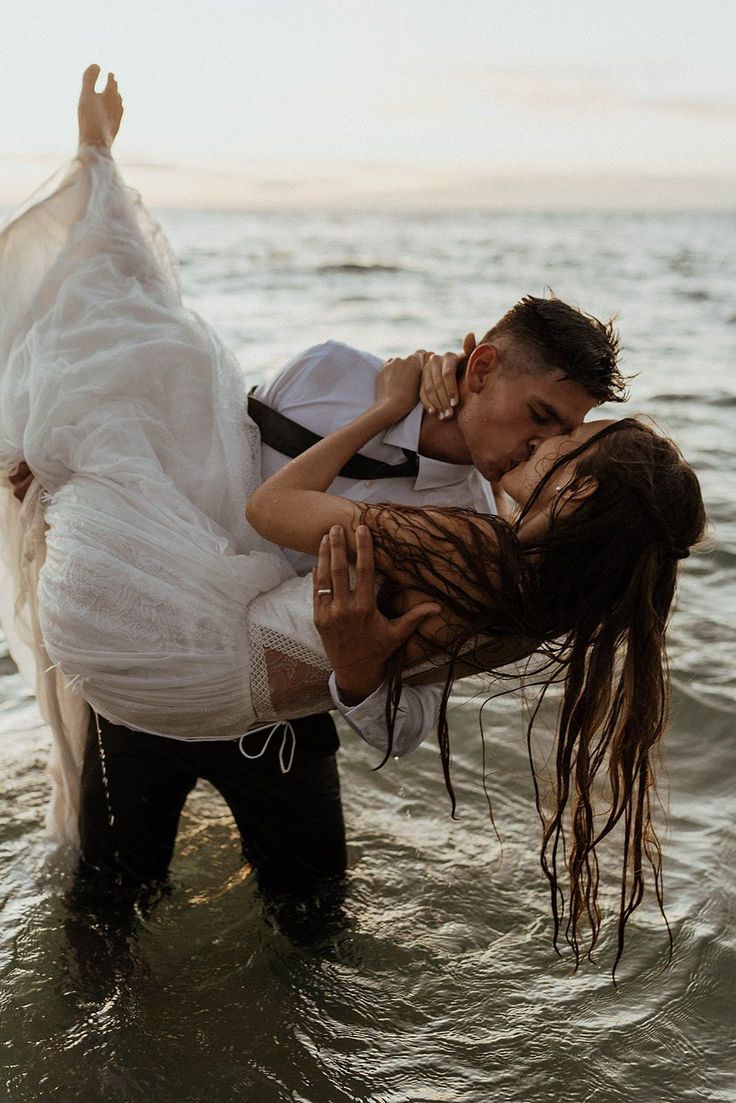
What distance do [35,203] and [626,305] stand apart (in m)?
16.7

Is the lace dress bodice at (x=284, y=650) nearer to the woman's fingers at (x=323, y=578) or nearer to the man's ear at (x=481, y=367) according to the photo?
the woman's fingers at (x=323, y=578)

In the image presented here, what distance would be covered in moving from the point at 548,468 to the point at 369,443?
52 cm

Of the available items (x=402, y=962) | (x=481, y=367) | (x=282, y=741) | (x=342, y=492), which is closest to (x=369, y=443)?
(x=342, y=492)

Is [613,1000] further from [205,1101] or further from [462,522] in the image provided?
[462,522]

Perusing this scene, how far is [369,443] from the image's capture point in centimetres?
301

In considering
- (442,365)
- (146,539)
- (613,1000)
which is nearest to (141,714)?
(146,539)

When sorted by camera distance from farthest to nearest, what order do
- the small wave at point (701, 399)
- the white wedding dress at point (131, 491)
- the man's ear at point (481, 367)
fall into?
the small wave at point (701, 399)
the man's ear at point (481, 367)
the white wedding dress at point (131, 491)

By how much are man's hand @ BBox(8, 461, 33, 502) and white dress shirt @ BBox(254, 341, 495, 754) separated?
625mm

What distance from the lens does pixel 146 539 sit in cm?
270

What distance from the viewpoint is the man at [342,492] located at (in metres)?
2.91

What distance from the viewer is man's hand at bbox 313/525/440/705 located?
8.46 ft

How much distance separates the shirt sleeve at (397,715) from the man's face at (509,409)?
618mm

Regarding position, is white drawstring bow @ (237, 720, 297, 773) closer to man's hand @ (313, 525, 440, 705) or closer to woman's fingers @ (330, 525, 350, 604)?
man's hand @ (313, 525, 440, 705)

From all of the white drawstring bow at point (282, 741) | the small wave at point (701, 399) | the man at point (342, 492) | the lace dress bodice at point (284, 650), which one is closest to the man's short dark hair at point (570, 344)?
the man at point (342, 492)
